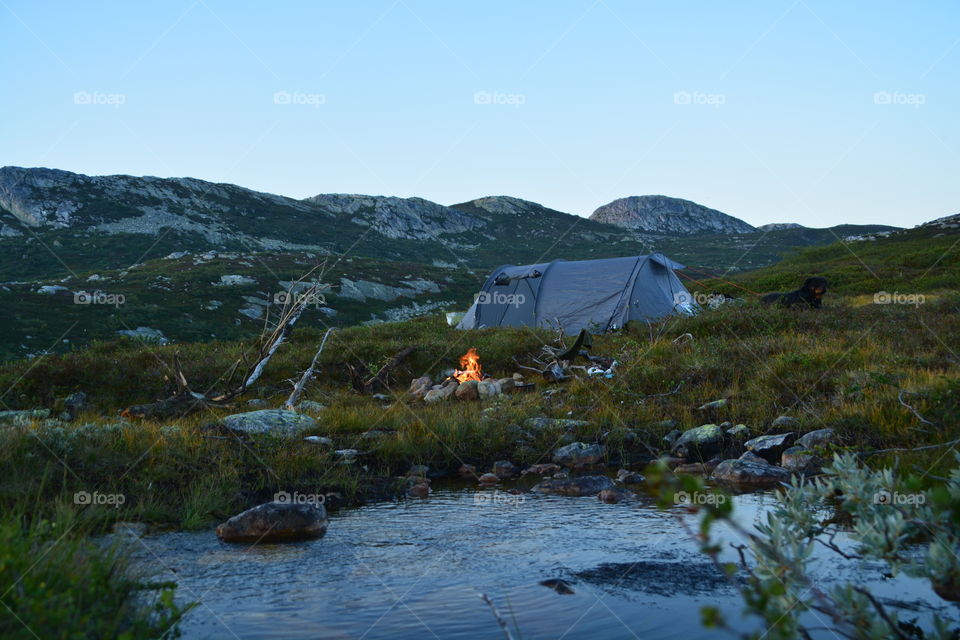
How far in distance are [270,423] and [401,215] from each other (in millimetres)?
120145

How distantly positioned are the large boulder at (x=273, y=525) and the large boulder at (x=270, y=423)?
2.78 metres

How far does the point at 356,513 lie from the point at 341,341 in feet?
38.9

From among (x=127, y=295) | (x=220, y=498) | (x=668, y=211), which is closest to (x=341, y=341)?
(x=220, y=498)

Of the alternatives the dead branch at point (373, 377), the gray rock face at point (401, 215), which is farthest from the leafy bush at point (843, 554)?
the gray rock face at point (401, 215)

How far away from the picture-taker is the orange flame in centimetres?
1490

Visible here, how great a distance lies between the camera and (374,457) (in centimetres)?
933

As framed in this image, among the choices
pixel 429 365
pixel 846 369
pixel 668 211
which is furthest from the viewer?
pixel 668 211

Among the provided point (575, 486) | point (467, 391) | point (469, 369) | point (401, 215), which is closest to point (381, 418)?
point (467, 391)

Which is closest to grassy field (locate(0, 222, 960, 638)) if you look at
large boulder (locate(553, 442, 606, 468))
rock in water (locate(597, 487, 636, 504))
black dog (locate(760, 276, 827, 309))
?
large boulder (locate(553, 442, 606, 468))

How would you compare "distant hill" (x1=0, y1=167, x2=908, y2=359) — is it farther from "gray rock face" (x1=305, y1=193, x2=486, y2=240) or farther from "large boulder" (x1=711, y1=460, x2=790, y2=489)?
"large boulder" (x1=711, y1=460, x2=790, y2=489)

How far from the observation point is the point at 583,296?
2172cm

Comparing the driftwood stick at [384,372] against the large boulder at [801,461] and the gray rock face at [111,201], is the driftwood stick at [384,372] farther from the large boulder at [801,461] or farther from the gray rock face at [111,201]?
the gray rock face at [111,201]

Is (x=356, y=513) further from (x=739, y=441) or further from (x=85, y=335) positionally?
(x=85, y=335)

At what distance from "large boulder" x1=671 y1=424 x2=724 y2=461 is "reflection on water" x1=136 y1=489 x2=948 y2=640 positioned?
2213mm
